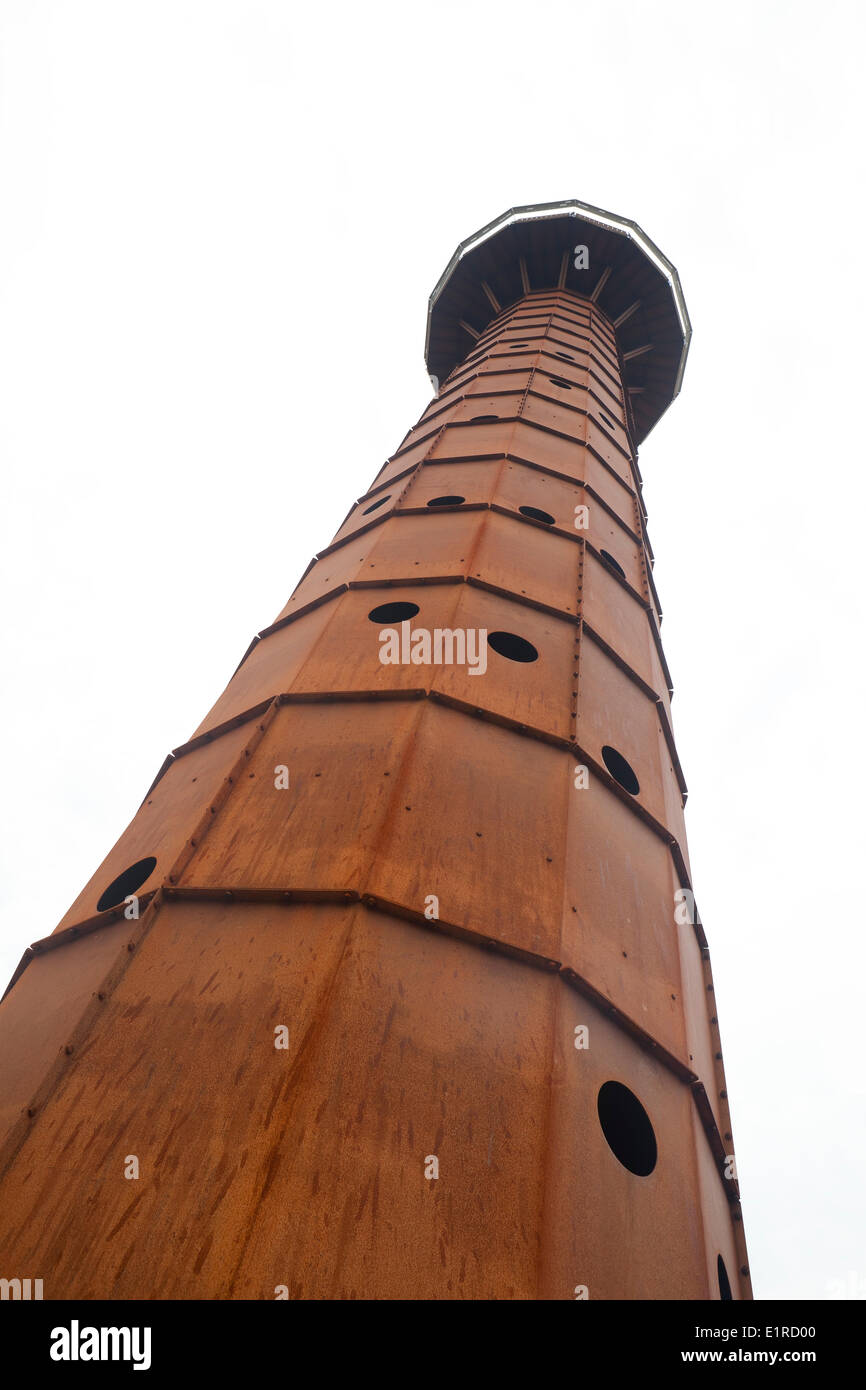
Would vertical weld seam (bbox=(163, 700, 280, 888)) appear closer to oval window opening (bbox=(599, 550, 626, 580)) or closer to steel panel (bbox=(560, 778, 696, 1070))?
steel panel (bbox=(560, 778, 696, 1070))

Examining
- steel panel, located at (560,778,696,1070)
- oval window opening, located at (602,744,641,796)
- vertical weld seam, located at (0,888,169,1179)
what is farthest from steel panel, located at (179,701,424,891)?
oval window opening, located at (602,744,641,796)

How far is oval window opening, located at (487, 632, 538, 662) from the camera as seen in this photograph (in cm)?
700

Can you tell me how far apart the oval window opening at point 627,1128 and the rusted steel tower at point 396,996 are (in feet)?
0.06

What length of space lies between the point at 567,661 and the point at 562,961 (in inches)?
120

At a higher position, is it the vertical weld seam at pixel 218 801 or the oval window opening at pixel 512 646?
the oval window opening at pixel 512 646

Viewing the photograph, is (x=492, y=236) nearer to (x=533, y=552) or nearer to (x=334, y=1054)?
(x=533, y=552)

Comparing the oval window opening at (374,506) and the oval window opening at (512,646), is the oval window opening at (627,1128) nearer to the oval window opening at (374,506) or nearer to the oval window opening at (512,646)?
the oval window opening at (512,646)

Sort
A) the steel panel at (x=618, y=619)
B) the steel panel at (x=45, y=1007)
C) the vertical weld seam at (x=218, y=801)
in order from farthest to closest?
1. the steel panel at (x=618, y=619)
2. the vertical weld seam at (x=218, y=801)
3. the steel panel at (x=45, y=1007)

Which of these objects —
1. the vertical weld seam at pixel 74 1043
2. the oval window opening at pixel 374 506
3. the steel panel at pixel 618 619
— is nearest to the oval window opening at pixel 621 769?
the steel panel at pixel 618 619

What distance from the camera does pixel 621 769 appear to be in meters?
6.75

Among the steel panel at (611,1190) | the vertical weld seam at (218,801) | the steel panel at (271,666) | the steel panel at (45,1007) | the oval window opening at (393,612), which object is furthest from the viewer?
the oval window opening at (393,612)

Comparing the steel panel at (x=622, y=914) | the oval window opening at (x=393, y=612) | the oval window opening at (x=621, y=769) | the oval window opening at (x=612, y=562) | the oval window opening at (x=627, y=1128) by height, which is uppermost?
the oval window opening at (x=612, y=562)

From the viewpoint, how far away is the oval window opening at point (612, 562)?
31.1ft

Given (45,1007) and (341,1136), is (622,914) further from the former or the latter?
(45,1007)
